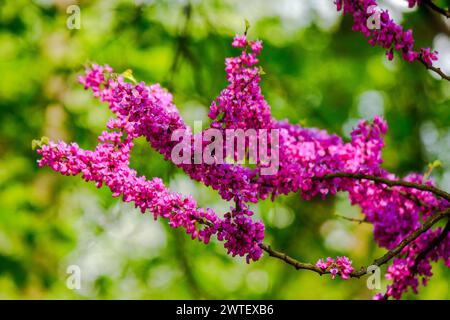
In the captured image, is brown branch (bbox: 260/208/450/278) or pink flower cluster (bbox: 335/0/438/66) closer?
brown branch (bbox: 260/208/450/278)

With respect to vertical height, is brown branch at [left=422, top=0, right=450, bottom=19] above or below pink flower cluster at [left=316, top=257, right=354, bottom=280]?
above

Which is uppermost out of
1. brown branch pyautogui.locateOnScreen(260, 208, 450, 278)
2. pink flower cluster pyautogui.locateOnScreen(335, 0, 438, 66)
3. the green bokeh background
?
the green bokeh background

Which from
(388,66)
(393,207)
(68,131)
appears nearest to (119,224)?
(68,131)

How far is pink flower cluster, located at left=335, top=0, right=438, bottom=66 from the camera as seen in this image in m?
2.77

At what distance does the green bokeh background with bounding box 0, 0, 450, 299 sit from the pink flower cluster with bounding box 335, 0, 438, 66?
314 cm

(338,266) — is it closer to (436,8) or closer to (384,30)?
(384,30)

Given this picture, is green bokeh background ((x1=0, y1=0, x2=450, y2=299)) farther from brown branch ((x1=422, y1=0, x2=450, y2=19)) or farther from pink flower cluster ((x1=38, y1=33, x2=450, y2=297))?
brown branch ((x1=422, y1=0, x2=450, y2=19))

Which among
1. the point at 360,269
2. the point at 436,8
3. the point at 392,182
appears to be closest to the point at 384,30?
the point at 436,8

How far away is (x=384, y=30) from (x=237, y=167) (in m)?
0.90

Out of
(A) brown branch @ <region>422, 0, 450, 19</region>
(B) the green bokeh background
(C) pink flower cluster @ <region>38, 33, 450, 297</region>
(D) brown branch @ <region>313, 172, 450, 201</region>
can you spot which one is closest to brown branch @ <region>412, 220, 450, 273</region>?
(C) pink flower cluster @ <region>38, 33, 450, 297</region>

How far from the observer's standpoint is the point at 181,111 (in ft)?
26.0

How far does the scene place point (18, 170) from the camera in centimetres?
704

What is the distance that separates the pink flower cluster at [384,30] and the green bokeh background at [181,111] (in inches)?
123

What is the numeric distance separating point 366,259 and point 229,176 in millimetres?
6535
